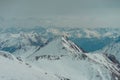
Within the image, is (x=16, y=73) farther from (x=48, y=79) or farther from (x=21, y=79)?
(x=48, y=79)

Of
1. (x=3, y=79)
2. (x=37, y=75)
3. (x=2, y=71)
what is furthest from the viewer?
(x=37, y=75)

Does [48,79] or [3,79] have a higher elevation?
[3,79]

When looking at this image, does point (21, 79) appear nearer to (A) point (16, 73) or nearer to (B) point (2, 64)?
(A) point (16, 73)

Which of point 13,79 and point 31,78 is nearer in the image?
point 13,79

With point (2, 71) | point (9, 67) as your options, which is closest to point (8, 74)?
point (2, 71)

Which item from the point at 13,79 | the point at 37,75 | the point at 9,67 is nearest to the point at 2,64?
the point at 9,67

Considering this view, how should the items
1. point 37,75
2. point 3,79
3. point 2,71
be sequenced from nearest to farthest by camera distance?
point 3,79
point 2,71
point 37,75

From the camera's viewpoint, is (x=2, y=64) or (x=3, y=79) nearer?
(x=3, y=79)

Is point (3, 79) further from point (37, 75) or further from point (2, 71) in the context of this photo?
point (37, 75)
